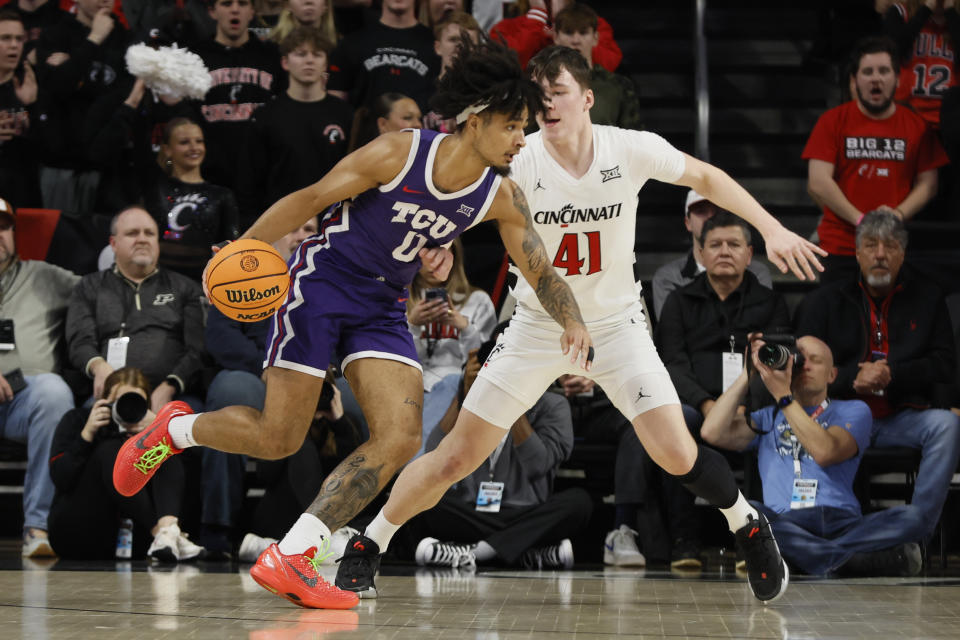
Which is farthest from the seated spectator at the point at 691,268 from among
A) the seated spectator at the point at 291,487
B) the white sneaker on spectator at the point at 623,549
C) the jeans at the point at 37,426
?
the jeans at the point at 37,426

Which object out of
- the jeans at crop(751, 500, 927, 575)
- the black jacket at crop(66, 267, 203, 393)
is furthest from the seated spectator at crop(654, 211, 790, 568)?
the black jacket at crop(66, 267, 203, 393)

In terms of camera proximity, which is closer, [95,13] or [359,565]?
[359,565]

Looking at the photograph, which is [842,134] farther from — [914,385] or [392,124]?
[392,124]

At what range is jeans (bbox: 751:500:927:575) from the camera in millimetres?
5906

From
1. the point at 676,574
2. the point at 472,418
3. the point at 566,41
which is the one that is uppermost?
the point at 566,41

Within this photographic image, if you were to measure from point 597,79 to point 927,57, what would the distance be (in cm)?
227

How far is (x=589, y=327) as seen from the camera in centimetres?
478

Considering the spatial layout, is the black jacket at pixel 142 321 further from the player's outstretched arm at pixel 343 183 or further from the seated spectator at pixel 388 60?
the player's outstretched arm at pixel 343 183

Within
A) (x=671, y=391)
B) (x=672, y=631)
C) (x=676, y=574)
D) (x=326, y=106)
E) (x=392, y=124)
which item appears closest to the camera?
(x=672, y=631)

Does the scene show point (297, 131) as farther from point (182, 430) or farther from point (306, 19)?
point (182, 430)

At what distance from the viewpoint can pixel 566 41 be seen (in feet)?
26.2

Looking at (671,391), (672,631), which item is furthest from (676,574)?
(672,631)

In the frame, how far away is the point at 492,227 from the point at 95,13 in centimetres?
327

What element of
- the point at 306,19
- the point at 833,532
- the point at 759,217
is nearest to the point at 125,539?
the point at 833,532
